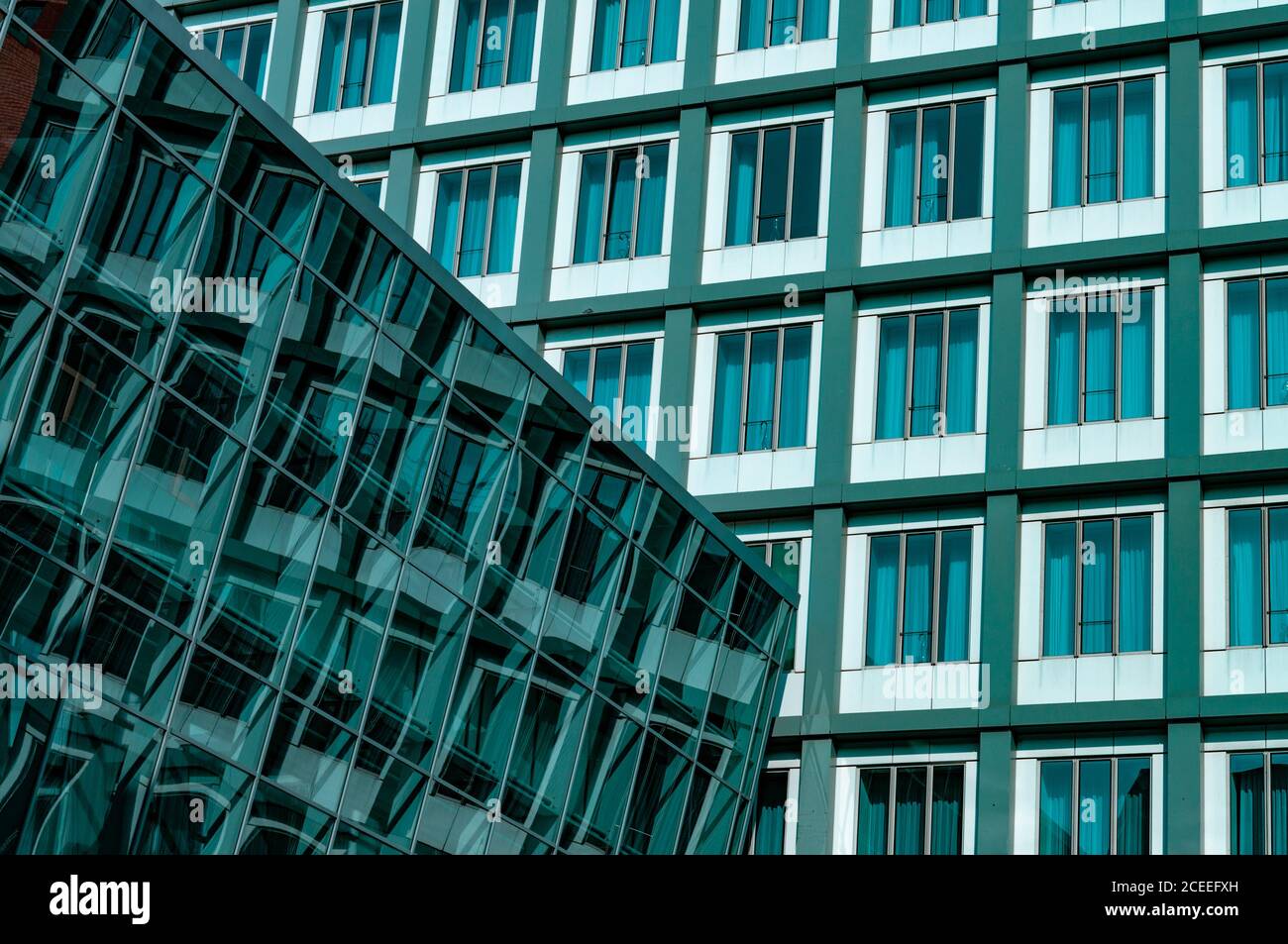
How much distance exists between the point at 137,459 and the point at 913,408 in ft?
61.9

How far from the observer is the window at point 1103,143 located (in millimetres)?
38344

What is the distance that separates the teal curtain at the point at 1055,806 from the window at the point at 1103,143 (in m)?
10.3

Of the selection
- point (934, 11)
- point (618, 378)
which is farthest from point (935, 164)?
point (618, 378)

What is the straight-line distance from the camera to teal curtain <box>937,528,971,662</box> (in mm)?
36281

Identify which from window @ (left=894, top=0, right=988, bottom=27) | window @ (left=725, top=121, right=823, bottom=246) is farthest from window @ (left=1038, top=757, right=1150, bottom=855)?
window @ (left=894, top=0, right=988, bottom=27)

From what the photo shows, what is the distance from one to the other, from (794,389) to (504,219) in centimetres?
736

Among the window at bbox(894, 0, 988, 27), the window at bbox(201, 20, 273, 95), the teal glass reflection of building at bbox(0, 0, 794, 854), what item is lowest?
the teal glass reflection of building at bbox(0, 0, 794, 854)

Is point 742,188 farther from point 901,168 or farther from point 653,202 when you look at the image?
point 901,168

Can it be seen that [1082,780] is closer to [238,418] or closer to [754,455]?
[754,455]

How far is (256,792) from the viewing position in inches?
941

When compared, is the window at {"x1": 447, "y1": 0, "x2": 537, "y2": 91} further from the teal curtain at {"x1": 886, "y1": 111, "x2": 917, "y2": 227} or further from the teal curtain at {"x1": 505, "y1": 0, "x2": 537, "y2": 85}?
the teal curtain at {"x1": 886, "y1": 111, "x2": 917, "y2": 227}

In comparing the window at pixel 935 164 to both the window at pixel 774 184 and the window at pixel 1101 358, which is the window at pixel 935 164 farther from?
the window at pixel 1101 358

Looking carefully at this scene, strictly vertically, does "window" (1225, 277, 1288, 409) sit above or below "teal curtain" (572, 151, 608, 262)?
below

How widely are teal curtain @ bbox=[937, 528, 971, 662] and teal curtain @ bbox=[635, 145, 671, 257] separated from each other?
832cm
